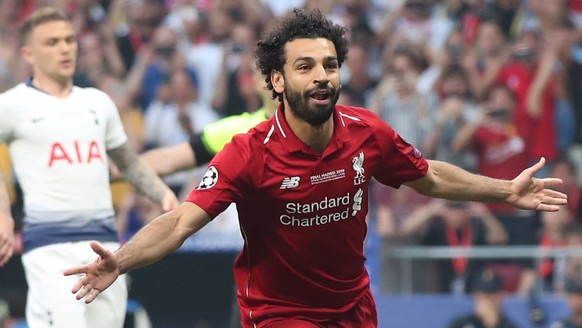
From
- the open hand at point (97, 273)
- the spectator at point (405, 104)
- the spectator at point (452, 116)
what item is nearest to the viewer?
the open hand at point (97, 273)

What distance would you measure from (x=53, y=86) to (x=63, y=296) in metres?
1.40

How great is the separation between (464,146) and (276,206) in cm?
683

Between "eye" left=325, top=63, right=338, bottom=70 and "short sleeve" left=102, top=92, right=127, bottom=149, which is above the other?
"eye" left=325, top=63, right=338, bottom=70

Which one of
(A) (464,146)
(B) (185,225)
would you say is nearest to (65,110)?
(B) (185,225)

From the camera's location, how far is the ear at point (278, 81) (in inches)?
256

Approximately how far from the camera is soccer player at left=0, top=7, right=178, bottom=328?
782 cm

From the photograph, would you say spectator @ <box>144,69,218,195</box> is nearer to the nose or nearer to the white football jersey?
the white football jersey

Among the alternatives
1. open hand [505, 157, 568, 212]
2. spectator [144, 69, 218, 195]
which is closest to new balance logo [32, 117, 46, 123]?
open hand [505, 157, 568, 212]

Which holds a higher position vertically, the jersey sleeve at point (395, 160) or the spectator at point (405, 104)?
the jersey sleeve at point (395, 160)

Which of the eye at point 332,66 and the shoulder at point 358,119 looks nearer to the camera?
the eye at point 332,66

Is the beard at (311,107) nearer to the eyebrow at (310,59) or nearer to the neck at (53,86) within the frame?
the eyebrow at (310,59)

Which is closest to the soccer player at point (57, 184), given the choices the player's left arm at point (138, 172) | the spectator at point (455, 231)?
the player's left arm at point (138, 172)

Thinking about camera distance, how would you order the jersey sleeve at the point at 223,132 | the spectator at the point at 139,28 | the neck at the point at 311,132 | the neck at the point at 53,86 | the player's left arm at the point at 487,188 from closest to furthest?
the neck at the point at 311,132, the player's left arm at the point at 487,188, the neck at the point at 53,86, the jersey sleeve at the point at 223,132, the spectator at the point at 139,28

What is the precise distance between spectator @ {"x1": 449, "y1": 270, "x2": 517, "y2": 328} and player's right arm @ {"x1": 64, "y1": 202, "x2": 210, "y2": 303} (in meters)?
5.48
